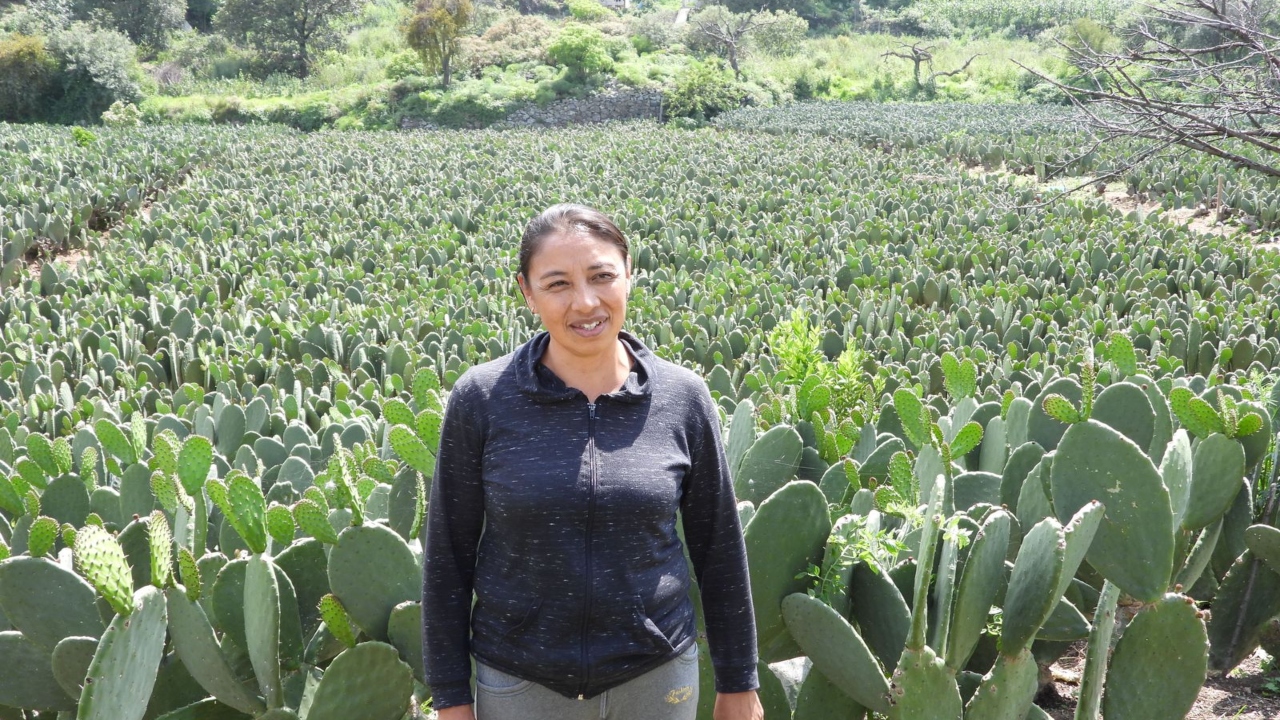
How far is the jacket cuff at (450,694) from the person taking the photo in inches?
70.3

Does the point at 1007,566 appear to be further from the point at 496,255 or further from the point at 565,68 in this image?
the point at 565,68

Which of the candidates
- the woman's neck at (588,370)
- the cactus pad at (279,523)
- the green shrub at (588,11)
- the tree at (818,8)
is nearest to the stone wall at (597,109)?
the green shrub at (588,11)

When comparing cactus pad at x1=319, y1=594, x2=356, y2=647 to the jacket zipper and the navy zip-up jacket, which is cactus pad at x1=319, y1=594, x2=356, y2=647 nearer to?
the navy zip-up jacket

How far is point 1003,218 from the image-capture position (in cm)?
1213

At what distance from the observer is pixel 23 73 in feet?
120

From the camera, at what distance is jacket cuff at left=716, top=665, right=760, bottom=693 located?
190 centimetres

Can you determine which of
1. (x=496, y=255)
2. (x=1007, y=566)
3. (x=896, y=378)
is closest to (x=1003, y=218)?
(x=496, y=255)

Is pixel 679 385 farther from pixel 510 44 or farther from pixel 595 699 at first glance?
pixel 510 44

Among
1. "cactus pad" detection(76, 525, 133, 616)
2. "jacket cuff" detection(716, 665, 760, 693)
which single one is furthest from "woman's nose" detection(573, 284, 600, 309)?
"cactus pad" detection(76, 525, 133, 616)

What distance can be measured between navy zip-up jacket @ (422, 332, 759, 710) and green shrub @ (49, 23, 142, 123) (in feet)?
133

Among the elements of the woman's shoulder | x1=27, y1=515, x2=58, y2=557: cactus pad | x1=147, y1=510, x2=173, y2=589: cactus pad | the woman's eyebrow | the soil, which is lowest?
the soil

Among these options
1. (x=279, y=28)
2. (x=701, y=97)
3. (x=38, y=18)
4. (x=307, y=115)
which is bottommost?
(x=307, y=115)

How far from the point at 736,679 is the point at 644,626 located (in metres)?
0.26

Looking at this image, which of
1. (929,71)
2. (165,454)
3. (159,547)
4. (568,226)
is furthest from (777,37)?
(159,547)
